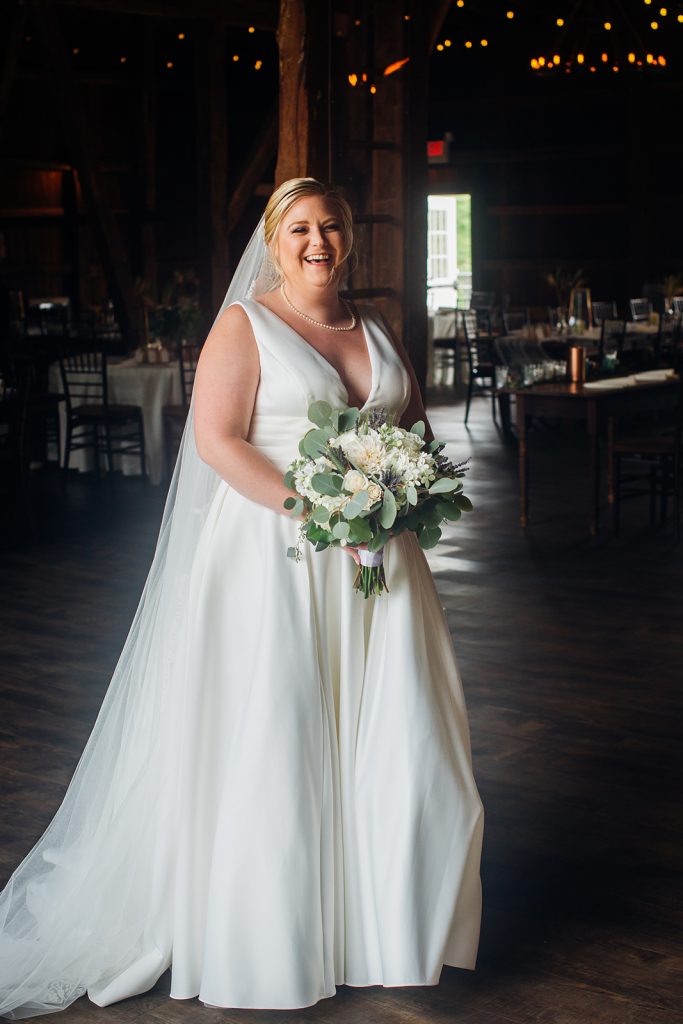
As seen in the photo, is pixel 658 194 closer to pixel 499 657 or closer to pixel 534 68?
pixel 534 68

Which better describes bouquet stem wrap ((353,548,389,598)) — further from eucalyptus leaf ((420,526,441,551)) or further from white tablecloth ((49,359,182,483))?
white tablecloth ((49,359,182,483))

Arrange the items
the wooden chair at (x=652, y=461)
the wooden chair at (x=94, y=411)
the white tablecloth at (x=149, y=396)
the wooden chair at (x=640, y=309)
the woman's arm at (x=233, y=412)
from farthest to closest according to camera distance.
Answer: the wooden chair at (x=640, y=309)
the white tablecloth at (x=149, y=396)
the wooden chair at (x=94, y=411)
the wooden chair at (x=652, y=461)
the woman's arm at (x=233, y=412)

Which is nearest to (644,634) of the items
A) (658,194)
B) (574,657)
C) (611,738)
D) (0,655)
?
(574,657)

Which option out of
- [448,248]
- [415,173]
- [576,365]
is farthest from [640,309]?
[415,173]

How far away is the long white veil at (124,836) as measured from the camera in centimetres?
272

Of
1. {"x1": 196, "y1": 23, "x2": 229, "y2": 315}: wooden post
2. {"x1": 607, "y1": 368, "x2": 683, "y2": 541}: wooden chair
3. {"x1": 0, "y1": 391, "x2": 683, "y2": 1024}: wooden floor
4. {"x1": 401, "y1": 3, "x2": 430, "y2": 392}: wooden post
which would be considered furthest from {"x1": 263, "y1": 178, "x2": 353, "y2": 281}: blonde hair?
{"x1": 196, "y1": 23, "x2": 229, "y2": 315}: wooden post

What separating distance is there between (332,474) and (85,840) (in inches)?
43.8

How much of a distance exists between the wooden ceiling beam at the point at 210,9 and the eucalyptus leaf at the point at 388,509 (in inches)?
349

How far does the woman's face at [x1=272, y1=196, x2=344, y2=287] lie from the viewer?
2695mm

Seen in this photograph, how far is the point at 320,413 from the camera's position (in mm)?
2607

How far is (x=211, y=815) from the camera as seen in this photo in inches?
106

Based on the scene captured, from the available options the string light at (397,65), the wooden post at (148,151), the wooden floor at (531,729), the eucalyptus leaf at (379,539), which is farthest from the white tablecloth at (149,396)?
the eucalyptus leaf at (379,539)

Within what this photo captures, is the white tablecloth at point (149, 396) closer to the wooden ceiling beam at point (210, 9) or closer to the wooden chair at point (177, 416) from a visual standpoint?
the wooden chair at point (177, 416)

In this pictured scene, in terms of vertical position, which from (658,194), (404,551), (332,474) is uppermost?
(658,194)
